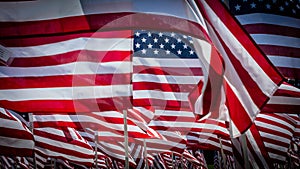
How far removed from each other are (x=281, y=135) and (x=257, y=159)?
295cm

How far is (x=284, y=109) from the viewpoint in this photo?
7.03 m

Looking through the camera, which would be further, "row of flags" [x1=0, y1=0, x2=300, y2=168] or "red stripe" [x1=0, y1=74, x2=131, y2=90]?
"red stripe" [x1=0, y1=74, x2=131, y2=90]

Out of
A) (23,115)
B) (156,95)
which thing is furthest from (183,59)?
(23,115)

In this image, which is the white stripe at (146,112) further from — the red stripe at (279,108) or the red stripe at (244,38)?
the red stripe at (244,38)

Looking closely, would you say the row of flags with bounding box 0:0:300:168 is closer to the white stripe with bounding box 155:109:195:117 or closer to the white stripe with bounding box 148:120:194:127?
the white stripe with bounding box 155:109:195:117

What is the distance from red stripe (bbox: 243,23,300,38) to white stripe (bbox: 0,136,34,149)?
5624 millimetres

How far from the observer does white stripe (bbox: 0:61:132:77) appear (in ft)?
17.8

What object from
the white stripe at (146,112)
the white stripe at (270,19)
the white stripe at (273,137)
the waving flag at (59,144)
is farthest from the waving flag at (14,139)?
the white stripe at (273,137)

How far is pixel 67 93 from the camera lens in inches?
215

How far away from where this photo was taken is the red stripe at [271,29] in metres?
5.61

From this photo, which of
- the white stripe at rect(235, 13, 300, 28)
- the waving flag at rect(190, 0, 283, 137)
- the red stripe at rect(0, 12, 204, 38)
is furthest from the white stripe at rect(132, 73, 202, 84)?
the waving flag at rect(190, 0, 283, 137)

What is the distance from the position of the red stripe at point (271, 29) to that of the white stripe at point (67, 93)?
2.40 m

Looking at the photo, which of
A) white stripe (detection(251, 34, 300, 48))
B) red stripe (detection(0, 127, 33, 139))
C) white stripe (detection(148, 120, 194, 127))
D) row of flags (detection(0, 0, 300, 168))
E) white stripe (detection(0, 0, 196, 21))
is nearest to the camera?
row of flags (detection(0, 0, 300, 168))

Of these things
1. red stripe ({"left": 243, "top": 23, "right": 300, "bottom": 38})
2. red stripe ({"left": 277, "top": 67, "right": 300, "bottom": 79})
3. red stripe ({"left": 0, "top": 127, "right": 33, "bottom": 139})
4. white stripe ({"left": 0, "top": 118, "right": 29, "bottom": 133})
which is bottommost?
red stripe ({"left": 0, "top": 127, "right": 33, "bottom": 139})
